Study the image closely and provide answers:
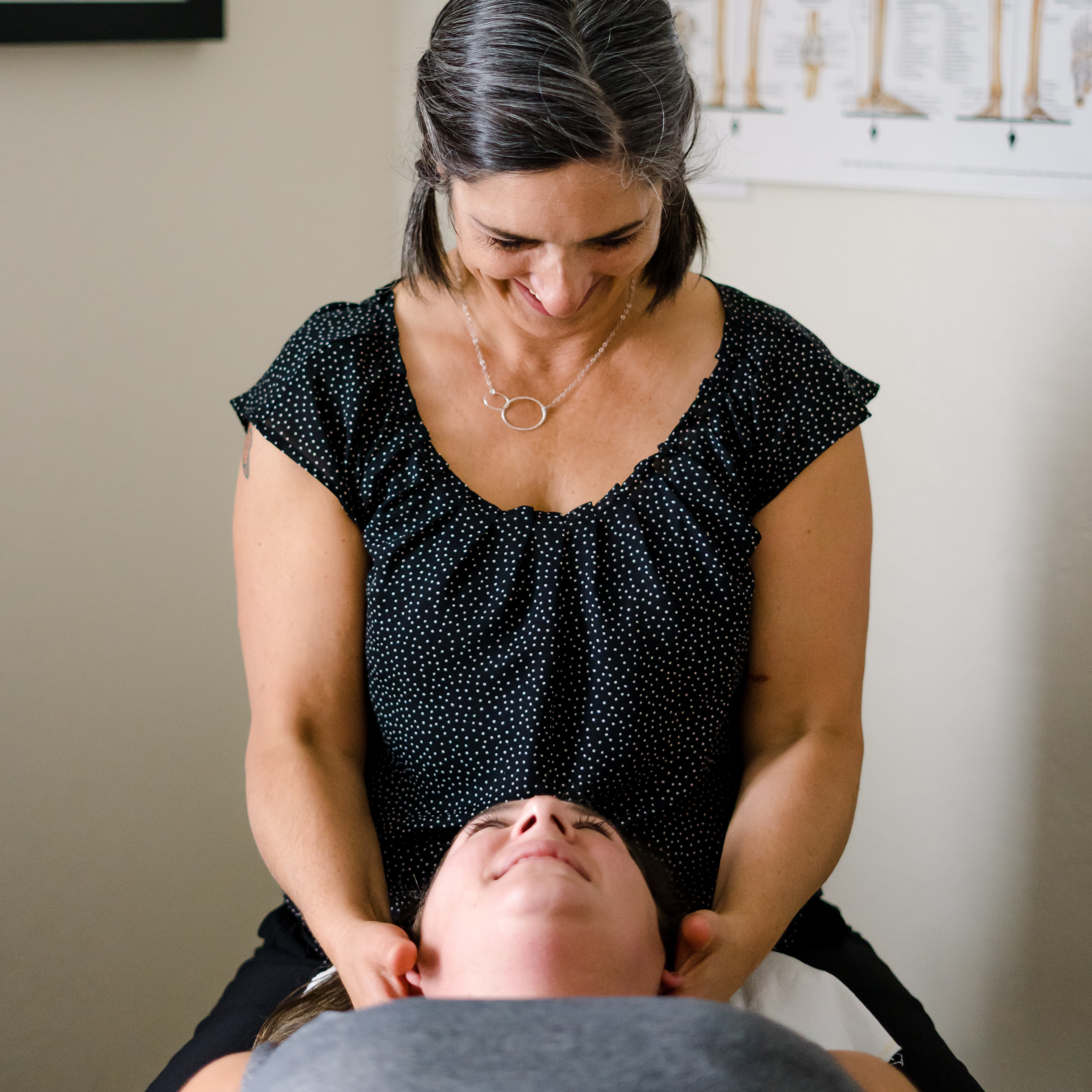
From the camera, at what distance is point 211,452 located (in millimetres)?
1679

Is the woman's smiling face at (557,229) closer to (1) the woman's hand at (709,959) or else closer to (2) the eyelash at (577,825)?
(2) the eyelash at (577,825)

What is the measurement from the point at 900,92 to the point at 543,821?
3.80 feet

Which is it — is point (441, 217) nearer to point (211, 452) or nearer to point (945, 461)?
point (211, 452)

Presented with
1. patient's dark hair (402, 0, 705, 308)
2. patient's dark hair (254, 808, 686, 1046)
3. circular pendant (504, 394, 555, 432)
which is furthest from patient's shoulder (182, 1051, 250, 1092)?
patient's dark hair (402, 0, 705, 308)

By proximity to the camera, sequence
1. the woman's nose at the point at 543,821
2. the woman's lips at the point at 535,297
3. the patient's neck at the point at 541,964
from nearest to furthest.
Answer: the patient's neck at the point at 541,964 < the woman's nose at the point at 543,821 < the woman's lips at the point at 535,297

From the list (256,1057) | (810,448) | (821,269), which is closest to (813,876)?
(810,448)

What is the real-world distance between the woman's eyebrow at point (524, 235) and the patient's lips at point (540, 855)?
0.55 metres

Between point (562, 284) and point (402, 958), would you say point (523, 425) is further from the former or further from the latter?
point (402, 958)

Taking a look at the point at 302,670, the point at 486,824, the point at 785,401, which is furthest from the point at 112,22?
the point at 486,824

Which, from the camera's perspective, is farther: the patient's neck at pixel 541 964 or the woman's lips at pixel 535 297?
the woman's lips at pixel 535 297

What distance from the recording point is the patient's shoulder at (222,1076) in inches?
38.6

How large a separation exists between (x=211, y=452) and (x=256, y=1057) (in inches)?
39.1

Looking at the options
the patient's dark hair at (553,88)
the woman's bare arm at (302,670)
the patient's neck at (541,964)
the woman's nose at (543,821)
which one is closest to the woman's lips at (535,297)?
the patient's dark hair at (553,88)

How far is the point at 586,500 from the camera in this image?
1216 mm
